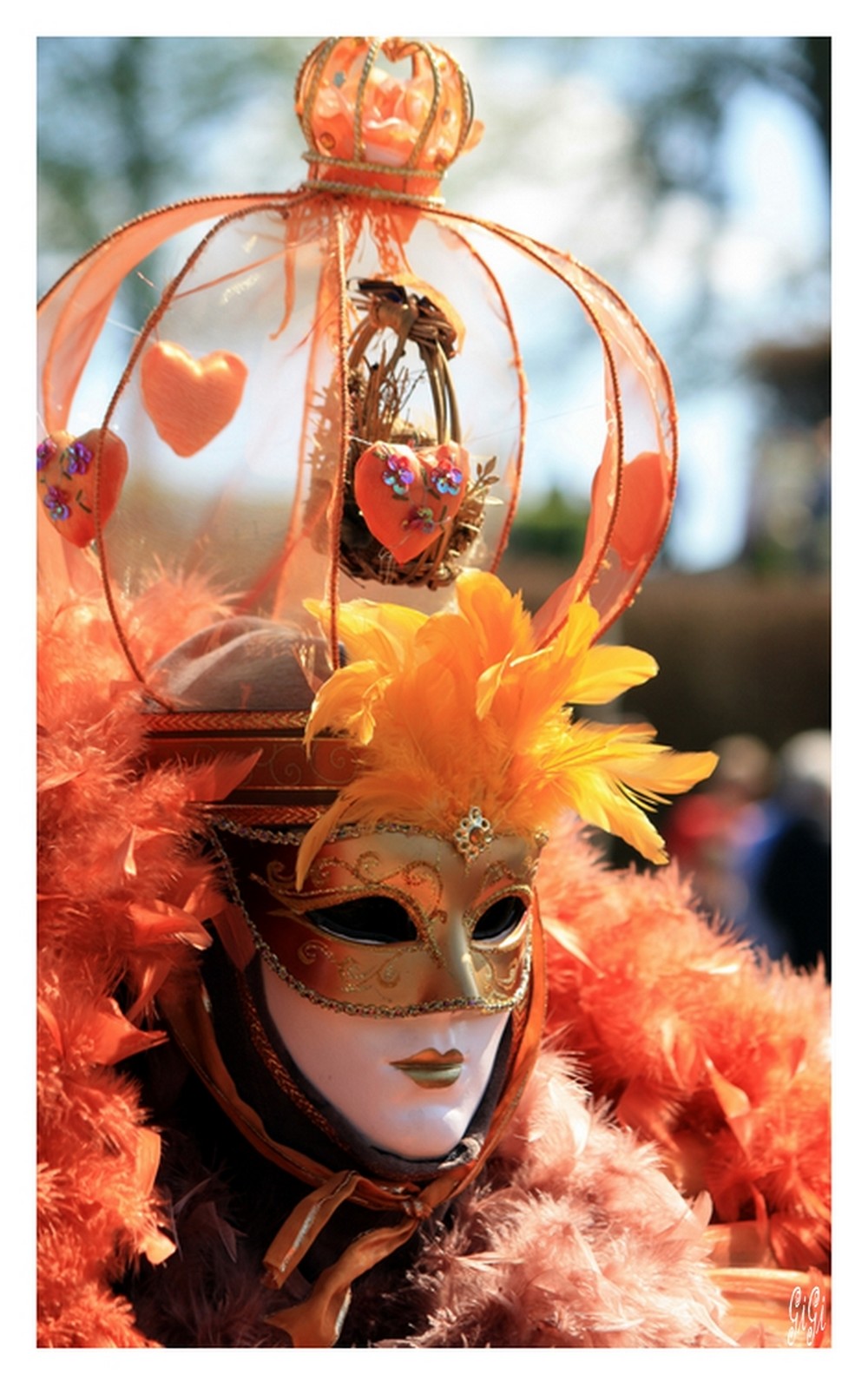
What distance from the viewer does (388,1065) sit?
186 cm

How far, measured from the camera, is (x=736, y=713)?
→ 7.82m

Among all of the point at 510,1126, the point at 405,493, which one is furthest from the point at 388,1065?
the point at 405,493

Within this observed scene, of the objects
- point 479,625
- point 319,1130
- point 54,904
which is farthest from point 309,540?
point 319,1130

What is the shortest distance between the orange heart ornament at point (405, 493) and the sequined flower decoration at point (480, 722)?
0.08m

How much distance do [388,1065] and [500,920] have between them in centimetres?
25

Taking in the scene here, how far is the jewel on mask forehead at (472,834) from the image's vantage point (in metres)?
1.86

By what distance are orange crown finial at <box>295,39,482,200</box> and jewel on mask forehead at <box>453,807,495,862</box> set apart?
851 millimetres

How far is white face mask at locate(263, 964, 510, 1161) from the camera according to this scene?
1.86 m

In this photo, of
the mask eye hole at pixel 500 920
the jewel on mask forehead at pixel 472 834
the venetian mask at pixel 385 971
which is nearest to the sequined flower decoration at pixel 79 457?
the venetian mask at pixel 385 971

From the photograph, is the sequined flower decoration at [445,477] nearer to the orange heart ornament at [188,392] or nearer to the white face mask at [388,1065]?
the orange heart ornament at [188,392]

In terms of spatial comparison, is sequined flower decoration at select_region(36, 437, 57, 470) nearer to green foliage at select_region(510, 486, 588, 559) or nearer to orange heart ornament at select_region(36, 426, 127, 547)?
orange heart ornament at select_region(36, 426, 127, 547)

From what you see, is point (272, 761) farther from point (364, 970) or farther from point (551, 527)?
point (551, 527)

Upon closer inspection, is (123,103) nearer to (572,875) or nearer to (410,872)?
(572,875)

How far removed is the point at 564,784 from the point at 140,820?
0.54 metres
